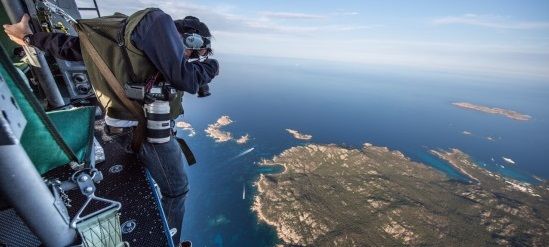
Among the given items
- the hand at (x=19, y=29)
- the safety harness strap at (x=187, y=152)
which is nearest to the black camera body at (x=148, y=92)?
the safety harness strap at (x=187, y=152)

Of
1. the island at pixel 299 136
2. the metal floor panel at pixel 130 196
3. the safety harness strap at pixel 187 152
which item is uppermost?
the safety harness strap at pixel 187 152

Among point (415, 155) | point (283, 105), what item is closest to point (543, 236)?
point (415, 155)

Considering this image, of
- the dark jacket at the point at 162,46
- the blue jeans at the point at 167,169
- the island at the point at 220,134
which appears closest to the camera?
the dark jacket at the point at 162,46

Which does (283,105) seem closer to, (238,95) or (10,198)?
(238,95)

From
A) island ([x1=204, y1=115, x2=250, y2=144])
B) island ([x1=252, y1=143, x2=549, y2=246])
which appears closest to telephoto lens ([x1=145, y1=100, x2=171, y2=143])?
island ([x1=252, y1=143, x2=549, y2=246])

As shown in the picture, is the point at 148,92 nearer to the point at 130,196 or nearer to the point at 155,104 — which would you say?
the point at 155,104

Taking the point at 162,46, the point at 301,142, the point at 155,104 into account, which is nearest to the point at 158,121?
the point at 155,104

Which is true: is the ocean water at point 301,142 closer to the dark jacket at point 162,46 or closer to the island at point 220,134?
the island at point 220,134
